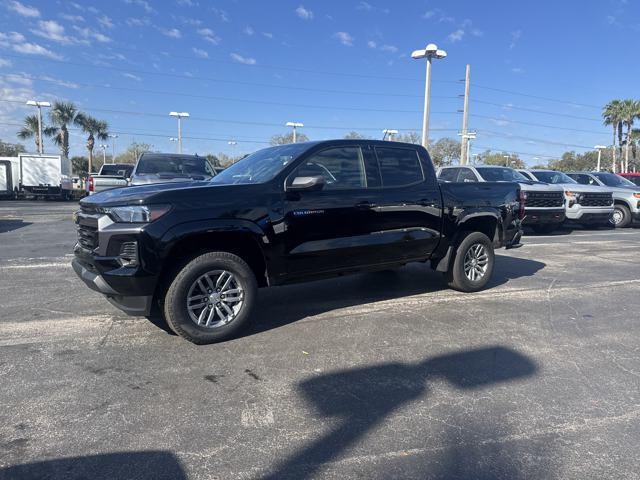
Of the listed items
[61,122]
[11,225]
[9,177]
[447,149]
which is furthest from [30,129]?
[447,149]

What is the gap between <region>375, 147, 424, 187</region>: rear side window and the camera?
217 inches

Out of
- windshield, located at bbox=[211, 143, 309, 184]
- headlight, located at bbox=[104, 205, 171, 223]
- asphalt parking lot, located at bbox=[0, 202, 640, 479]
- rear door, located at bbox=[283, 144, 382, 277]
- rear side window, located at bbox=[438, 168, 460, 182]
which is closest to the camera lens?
asphalt parking lot, located at bbox=[0, 202, 640, 479]

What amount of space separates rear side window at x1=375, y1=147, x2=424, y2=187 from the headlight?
2550 mm

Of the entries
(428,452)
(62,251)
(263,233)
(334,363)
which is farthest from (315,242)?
(62,251)

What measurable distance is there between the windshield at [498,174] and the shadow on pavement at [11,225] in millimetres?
12846

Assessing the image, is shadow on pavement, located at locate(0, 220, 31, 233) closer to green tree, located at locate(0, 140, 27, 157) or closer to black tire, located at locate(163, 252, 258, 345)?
black tire, located at locate(163, 252, 258, 345)

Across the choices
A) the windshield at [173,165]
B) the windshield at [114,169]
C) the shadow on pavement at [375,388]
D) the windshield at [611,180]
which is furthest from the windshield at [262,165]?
the windshield at [114,169]

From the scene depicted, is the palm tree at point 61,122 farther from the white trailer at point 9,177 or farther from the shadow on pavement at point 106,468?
the shadow on pavement at point 106,468

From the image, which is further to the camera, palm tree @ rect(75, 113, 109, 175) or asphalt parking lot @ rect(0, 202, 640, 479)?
palm tree @ rect(75, 113, 109, 175)

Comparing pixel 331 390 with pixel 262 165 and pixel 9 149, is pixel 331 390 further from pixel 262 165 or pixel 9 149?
pixel 9 149

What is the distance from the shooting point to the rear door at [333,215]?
475 cm

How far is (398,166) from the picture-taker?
5695 mm

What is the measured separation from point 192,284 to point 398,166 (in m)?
2.84

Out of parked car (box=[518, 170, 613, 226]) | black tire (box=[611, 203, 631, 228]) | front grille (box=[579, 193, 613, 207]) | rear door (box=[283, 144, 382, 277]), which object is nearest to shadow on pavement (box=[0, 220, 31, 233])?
rear door (box=[283, 144, 382, 277])
